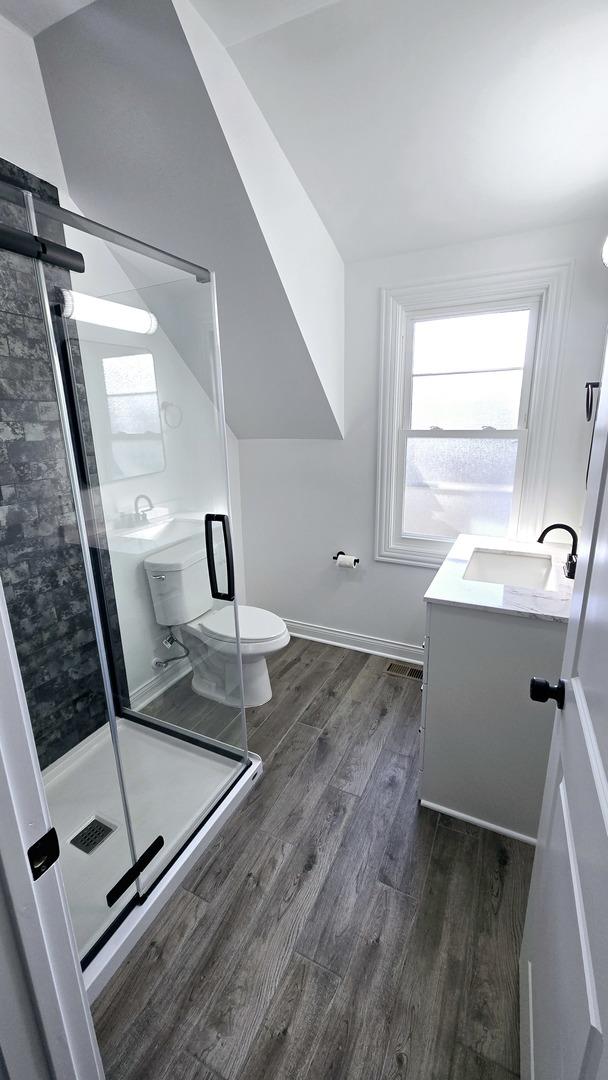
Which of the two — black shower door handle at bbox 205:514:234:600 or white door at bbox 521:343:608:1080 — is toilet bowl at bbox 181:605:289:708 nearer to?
black shower door handle at bbox 205:514:234:600

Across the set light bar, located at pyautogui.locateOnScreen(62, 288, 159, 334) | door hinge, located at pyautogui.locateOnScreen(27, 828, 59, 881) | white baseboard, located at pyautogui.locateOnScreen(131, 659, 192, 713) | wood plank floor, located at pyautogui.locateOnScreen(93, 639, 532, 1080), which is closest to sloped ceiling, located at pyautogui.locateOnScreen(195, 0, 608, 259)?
light bar, located at pyautogui.locateOnScreen(62, 288, 159, 334)

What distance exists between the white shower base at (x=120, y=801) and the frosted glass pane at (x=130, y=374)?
1.43 meters

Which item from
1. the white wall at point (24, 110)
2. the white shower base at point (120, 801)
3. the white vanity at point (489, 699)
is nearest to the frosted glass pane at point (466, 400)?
the white vanity at point (489, 699)

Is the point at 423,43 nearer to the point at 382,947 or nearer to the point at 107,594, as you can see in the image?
the point at 107,594

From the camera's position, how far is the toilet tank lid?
6.60ft

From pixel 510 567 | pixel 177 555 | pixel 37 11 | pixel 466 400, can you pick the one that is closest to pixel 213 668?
pixel 177 555

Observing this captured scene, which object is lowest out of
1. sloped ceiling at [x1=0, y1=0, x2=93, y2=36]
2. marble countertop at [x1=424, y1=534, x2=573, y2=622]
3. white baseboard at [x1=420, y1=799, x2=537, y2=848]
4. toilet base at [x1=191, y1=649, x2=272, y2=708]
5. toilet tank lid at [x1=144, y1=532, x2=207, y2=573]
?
white baseboard at [x1=420, y1=799, x2=537, y2=848]

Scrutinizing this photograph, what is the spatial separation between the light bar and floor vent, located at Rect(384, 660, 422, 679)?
217 centimetres

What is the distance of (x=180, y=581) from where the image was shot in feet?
6.71

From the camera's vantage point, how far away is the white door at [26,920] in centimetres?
56

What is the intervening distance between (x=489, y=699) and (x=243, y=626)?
1.25 meters

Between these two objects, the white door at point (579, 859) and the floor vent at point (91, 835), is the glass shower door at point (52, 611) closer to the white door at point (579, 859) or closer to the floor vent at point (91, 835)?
the floor vent at point (91, 835)

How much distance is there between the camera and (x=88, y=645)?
2037 millimetres

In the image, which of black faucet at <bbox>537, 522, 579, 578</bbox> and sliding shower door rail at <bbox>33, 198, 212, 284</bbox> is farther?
black faucet at <bbox>537, 522, 579, 578</bbox>
